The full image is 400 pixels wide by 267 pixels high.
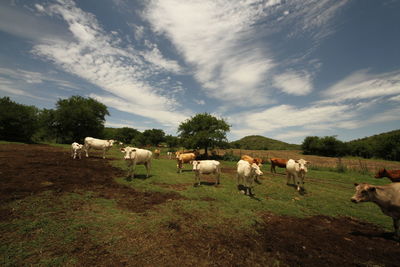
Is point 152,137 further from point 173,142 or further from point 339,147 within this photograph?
point 339,147

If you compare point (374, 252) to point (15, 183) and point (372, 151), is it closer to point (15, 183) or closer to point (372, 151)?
point (15, 183)

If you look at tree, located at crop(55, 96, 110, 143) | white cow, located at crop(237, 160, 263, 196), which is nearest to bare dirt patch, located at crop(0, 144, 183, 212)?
white cow, located at crop(237, 160, 263, 196)

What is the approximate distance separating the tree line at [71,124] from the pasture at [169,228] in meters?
21.3

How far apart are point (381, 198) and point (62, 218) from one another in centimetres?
1094

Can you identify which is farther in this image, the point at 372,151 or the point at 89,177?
the point at 372,151

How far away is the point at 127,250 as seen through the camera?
395 centimetres

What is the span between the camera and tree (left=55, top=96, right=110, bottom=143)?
3722 centimetres

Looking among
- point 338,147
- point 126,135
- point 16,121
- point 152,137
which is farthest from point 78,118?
point 338,147

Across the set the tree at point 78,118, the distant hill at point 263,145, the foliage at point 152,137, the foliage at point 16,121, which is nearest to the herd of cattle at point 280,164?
the foliage at point 16,121

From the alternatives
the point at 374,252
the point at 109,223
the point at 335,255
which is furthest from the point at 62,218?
the point at 374,252

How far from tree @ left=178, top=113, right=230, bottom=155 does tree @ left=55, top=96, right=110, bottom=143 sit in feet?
79.3

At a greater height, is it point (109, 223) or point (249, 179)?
point (249, 179)

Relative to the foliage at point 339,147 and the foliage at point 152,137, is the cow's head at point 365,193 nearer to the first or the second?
the foliage at point 339,147

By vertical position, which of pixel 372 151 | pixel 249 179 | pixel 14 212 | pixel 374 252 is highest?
pixel 372 151
